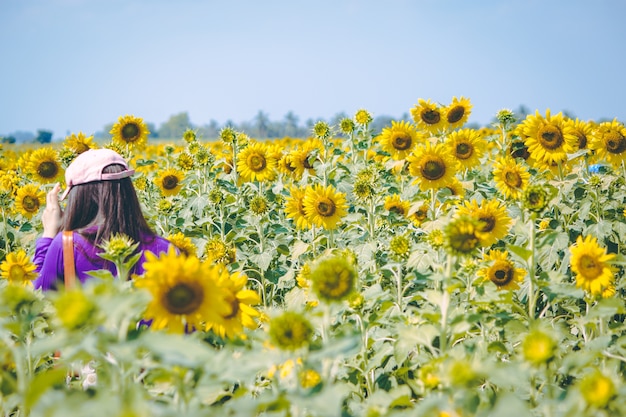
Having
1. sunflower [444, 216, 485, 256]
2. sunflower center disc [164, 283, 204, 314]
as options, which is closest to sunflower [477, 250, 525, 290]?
sunflower [444, 216, 485, 256]

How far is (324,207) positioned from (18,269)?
1.98m

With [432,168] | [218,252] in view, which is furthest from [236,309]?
[432,168]

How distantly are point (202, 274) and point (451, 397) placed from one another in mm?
765

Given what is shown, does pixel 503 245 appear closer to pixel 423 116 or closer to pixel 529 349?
pixel 423 116

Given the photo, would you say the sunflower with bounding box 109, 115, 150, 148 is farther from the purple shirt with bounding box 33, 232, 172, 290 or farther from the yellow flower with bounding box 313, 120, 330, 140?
the purple shirt with bounding box 33, 232, 172, 290

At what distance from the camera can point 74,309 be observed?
113cm

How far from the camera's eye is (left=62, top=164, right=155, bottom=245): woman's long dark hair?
2898 millimetres

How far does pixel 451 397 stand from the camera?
142 cm

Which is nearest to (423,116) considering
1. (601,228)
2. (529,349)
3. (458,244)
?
(601,228)

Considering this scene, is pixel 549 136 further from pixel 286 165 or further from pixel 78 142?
pixel 78 142

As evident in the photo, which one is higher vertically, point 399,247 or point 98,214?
point 98,214

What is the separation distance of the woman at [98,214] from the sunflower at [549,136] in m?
2.99

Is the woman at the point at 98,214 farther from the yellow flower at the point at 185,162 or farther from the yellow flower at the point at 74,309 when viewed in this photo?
the yellow flower at the point at 185,162

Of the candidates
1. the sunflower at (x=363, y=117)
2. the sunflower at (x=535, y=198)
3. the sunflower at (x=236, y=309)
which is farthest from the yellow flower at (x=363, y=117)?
the sunflower at (x=236, y=309)
